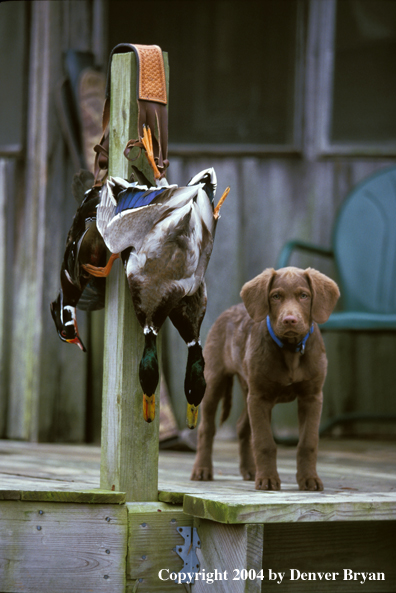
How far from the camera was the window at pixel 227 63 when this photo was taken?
527 centimetres

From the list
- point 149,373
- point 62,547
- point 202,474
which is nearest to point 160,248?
point 149,373

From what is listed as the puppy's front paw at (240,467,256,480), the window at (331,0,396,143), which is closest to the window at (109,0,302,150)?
the window at (331,0,396,143)

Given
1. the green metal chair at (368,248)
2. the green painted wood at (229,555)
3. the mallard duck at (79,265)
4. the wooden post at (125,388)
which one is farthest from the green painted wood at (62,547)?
the green metal chair at (368,248)

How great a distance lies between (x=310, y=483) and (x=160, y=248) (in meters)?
1.04

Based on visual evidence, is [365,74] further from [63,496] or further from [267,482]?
[63,496]

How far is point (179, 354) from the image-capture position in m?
5.18

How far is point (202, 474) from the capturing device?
335cm

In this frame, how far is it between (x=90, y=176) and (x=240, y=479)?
4.41 feet

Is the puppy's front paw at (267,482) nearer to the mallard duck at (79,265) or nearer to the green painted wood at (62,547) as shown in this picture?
the green painted wood at (62,547)

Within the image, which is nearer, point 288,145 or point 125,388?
point 125,388

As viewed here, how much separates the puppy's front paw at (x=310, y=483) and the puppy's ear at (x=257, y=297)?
0.58 meters

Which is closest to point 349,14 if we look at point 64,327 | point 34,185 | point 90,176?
point 34,185

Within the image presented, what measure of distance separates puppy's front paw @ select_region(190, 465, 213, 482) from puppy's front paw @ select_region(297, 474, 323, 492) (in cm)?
45

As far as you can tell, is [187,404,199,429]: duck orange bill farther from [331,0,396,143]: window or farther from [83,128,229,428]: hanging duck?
[331,0,396,143]: window
